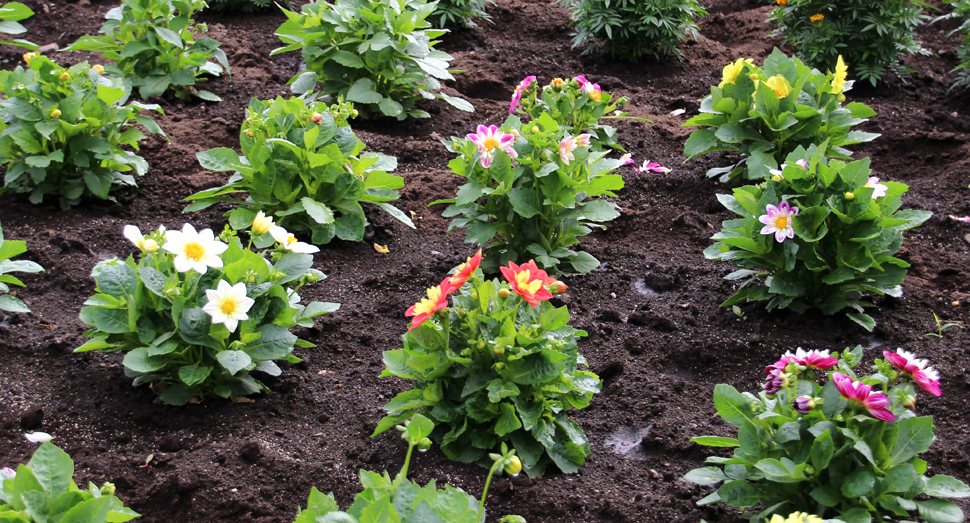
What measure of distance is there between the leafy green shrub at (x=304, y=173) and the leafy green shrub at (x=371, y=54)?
847mm

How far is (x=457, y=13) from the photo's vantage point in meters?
5.69

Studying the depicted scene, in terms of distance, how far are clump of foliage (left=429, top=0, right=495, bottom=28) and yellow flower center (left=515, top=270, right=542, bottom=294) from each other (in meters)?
3.96

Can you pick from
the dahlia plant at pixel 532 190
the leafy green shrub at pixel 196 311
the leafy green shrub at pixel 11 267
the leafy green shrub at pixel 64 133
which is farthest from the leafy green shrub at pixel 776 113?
the leafy green shrub at pixel 11 267

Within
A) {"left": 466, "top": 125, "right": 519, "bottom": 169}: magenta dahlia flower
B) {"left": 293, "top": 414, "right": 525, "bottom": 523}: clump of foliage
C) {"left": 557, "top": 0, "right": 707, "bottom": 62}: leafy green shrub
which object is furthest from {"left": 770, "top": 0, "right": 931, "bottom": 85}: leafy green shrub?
{"left": 293, "top": 414, "right": 525, "bottom": 523}: clump of foliage

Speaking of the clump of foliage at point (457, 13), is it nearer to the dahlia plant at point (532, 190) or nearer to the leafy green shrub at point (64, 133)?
the leafy green shrub at point (64, 133)

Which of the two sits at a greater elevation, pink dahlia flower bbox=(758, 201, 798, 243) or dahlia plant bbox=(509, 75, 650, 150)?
pink dahlia flower bbox=(758, 201, 798, 243)

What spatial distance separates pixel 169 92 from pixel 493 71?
2061 mm

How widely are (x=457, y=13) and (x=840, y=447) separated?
4.58 m

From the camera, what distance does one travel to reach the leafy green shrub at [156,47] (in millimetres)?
4289

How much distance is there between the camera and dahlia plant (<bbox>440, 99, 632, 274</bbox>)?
2.98 metres

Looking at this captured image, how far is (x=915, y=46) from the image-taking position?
197 inches

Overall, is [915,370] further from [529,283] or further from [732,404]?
[529,283]

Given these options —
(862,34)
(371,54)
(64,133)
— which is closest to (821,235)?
(371,54)

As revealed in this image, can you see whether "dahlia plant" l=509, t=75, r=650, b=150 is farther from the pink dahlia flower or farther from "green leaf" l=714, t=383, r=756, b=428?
"green leaf" l=714, t=383, r=756, b=428
